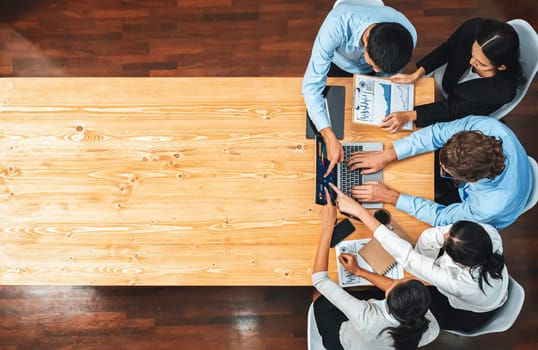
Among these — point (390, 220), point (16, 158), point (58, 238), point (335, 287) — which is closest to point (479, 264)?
point (390, 220)

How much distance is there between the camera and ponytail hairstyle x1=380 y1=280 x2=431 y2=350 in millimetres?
1549

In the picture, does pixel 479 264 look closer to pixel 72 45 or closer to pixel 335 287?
pixel 335 287

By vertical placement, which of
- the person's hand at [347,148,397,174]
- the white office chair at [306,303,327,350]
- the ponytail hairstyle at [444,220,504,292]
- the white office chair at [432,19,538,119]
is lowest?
the white office chair at [306,303,327,350]

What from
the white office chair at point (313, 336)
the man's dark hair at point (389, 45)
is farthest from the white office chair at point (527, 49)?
the white office chair at point (313, 336)

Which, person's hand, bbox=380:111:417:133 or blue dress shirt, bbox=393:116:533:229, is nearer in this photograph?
blue dress shirt, bbox=393:116:533:229

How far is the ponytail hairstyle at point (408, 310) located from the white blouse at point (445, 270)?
11cm

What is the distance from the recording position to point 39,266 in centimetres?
177

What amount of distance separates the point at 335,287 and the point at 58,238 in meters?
1.19

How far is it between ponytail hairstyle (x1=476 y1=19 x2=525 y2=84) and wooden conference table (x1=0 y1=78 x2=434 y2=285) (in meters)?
0.27

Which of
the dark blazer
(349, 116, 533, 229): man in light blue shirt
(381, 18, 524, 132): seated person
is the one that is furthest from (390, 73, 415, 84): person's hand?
(349, 116, 533, 229): man in light blue shirt

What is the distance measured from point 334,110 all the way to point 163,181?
0.82 meters

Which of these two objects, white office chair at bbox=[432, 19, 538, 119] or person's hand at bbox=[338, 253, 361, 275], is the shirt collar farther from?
white office chair at bbox=[432, 19, 538, 119]

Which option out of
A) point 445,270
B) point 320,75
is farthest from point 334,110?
point 445,270

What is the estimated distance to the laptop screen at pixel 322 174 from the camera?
5.91ft
